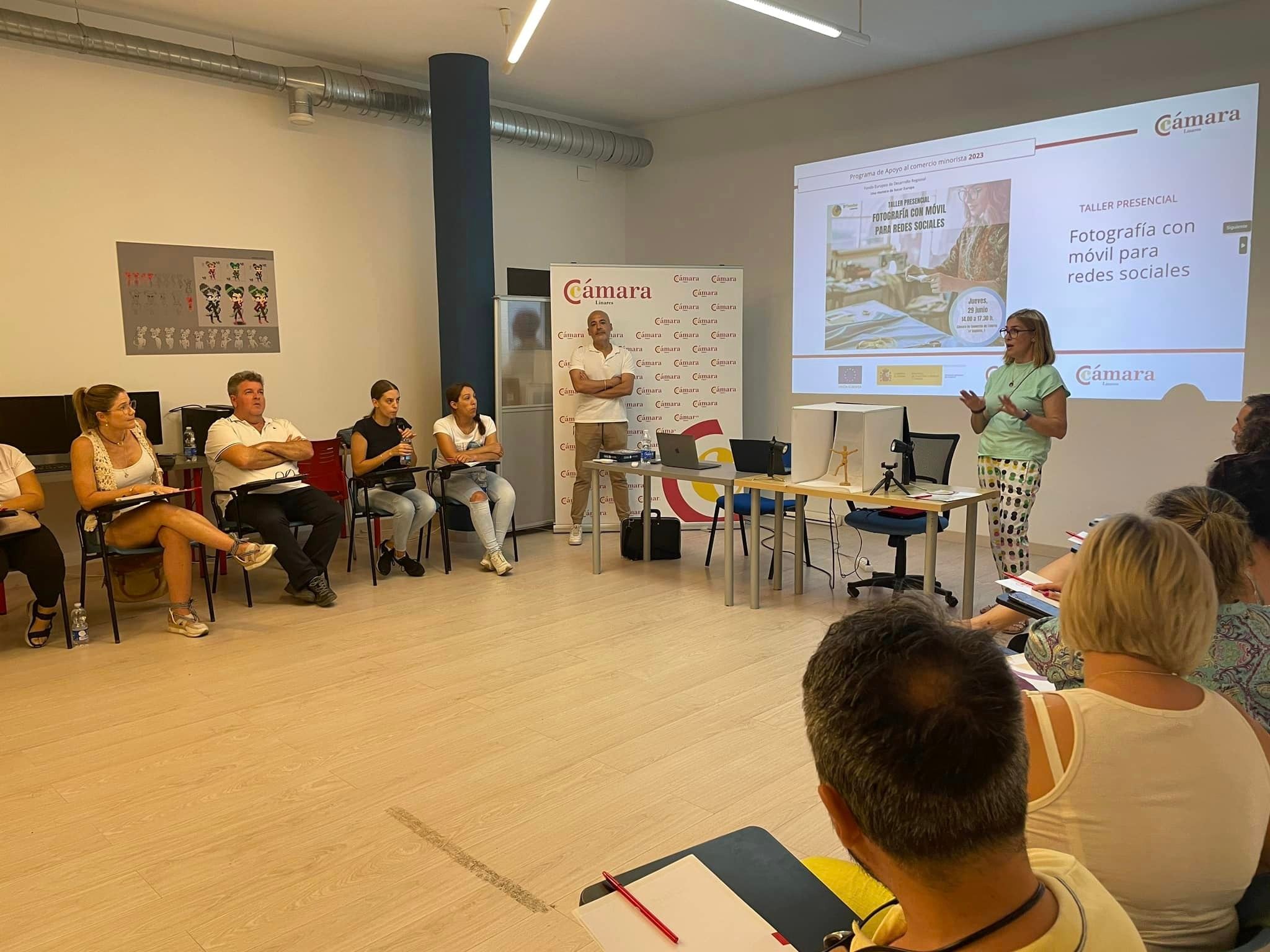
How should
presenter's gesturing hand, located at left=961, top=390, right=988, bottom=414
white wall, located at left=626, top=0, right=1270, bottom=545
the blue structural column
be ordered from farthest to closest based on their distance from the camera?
1. the blue structural column
2. white wall, located at left=626, top=0, right=1270, bottom=545
3. presenter's gesturing hand, located at left=961, top=390, right=988, bottom=414

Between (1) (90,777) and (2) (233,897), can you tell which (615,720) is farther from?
(1) (90,777)

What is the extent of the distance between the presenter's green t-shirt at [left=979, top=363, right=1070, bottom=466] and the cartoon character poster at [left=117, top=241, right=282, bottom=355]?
192 inches

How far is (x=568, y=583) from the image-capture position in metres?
5.57

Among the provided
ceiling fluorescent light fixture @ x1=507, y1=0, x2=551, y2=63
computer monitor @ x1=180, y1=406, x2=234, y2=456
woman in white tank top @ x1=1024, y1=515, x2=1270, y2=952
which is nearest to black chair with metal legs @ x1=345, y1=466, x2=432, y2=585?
computer monitor @ x1=180, y1=406, x2=234, y2=456

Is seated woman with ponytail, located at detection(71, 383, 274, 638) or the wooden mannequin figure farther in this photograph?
the wooden mannequin figure

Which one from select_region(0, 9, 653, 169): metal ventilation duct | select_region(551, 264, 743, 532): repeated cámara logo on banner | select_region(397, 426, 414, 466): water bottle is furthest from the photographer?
select_region(551, 264, 743, 532): repeated cámara logo on banner

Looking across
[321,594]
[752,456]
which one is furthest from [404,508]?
[752,456]

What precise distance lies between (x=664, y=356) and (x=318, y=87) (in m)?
3.13

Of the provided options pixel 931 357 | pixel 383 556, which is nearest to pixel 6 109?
pixel 383 556

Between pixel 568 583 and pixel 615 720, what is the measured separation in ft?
7.12

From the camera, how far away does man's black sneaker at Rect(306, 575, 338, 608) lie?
5.07m

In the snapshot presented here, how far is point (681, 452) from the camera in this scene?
5.40m

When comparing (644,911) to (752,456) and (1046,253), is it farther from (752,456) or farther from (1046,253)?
(1046,253)

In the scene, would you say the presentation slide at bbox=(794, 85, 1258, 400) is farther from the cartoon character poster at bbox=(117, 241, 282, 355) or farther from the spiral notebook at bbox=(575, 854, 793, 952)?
the spiral notebook at bbox=(575, 854, 793, 952)
